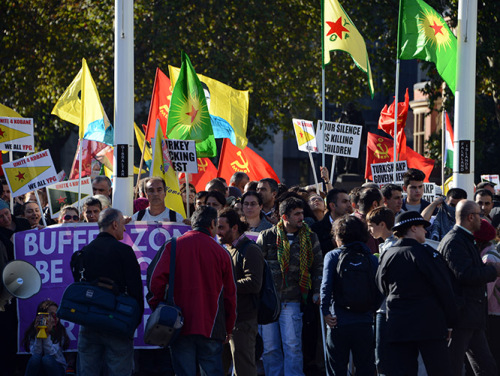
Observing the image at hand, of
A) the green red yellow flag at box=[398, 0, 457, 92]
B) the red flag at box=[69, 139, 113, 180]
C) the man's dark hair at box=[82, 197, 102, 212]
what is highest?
the green red yellow flag at box=[398, 0, 457, 92]

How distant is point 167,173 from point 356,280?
3.45 m

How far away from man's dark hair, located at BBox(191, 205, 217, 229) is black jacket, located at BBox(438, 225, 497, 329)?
192cm

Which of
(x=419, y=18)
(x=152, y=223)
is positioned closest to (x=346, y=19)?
(x=419, y=18)

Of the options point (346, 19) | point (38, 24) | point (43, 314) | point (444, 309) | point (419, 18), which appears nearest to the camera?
point (444, 309)

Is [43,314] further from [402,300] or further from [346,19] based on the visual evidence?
[346,19]

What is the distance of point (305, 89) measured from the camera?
28609mm

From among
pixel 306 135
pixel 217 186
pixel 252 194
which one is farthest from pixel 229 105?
pixel 252 194

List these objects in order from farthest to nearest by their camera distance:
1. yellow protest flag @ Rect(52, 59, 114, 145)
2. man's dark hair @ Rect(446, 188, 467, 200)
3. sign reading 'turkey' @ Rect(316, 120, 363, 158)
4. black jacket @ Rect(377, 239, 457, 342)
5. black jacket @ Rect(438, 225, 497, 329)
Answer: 1. sign reading 'turkey' @ Rect(316, 120, 363, 158)
2. yellow protest flag @ Rect(52, 59, 114, 145)
3. man's dark hair @ Rect(446, 188, 467, 200)
4. black jacket @ Rect(438, 225, 497, 329)
5. black jacket @ Rect(377, 239, 457, 342)

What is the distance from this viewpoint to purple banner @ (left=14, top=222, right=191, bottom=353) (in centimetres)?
909

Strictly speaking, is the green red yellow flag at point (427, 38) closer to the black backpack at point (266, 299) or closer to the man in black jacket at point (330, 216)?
the man in black jacket at point (330, 216)

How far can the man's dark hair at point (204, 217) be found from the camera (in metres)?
7.34

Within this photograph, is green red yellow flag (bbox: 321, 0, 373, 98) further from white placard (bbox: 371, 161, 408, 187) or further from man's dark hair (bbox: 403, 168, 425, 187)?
man's dark hair (bbox: 403, 168, 425, 187)

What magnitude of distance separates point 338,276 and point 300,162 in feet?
144

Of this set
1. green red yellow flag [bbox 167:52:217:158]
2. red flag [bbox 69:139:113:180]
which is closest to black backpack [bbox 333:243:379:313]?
green red yellow flag [bbox 167:52:217:158]
